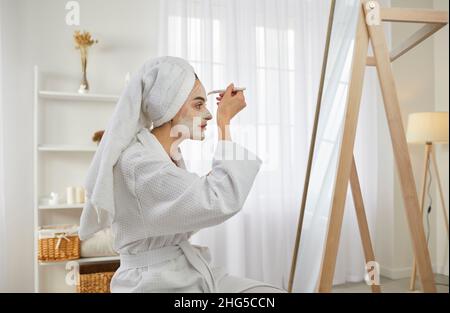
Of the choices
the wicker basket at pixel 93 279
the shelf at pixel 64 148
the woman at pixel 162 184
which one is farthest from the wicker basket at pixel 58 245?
the woman at pixel 162 184

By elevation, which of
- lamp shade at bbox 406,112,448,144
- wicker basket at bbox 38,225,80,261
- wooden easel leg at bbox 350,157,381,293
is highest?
lamp shade at bbox 406,112,448,144

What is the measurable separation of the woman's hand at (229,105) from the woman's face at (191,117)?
0.05 metres

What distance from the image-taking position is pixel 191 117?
3.21 feet

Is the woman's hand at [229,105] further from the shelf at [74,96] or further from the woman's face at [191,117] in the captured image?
the shelf at [74,96]

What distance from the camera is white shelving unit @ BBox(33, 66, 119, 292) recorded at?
2059 millimetres

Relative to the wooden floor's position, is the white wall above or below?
above

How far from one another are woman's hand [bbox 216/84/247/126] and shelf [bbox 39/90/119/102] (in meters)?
1.17

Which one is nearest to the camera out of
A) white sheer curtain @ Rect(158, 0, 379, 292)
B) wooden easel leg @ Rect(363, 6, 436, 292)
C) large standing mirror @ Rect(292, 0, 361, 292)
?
wooden easel leg @ Rect(363, 6, 436, 292)

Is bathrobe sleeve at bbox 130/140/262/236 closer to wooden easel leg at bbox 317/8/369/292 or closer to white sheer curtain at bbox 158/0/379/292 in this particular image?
wooden easel leg at bbox 317/8/369/292

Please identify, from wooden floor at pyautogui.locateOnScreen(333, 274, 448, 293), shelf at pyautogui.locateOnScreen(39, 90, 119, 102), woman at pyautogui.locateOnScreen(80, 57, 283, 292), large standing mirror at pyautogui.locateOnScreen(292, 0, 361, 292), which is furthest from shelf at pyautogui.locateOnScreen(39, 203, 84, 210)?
wooden floor at pyautogui.locateOnScreen(333, 274, 448, 293)

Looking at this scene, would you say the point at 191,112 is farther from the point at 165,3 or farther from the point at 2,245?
the point at 2,245

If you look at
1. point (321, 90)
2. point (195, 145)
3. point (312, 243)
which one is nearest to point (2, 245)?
point (195, 145)

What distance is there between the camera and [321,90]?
49.1 inches

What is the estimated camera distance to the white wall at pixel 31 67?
1890 mm
